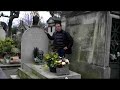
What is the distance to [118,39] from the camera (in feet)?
18.0

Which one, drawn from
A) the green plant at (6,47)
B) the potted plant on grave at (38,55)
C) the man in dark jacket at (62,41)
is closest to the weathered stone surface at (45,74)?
the potted plant on grave at (38,55)

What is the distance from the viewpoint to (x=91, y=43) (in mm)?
5551

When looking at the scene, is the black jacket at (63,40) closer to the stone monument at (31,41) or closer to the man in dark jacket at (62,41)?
the man in dark jacket at (62,41)

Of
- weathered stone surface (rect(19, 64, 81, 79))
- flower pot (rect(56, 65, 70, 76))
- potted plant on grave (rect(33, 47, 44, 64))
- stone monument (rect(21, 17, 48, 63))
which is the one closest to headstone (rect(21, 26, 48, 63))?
stone monument (rect(21, 17, 48, 63))

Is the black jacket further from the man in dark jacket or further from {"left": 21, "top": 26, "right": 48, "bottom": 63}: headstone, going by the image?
{"left": 21, "top": 26, "right": 48, "bottom": 63}: headstone

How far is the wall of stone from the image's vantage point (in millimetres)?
4992

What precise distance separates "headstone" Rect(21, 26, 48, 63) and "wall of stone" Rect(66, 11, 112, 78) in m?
1.00

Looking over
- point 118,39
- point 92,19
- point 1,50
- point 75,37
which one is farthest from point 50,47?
point 1,50

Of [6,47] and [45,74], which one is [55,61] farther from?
[6,47]

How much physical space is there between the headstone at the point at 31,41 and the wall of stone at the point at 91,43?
1.00 metres

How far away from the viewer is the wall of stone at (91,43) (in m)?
4.99
